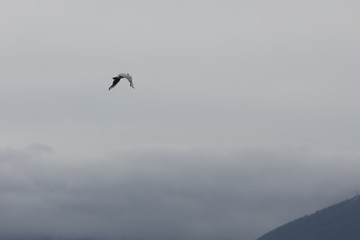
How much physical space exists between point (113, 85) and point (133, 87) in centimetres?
996

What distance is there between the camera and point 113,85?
103438 mm

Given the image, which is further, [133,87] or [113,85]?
[113,85]

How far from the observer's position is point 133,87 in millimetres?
93812
